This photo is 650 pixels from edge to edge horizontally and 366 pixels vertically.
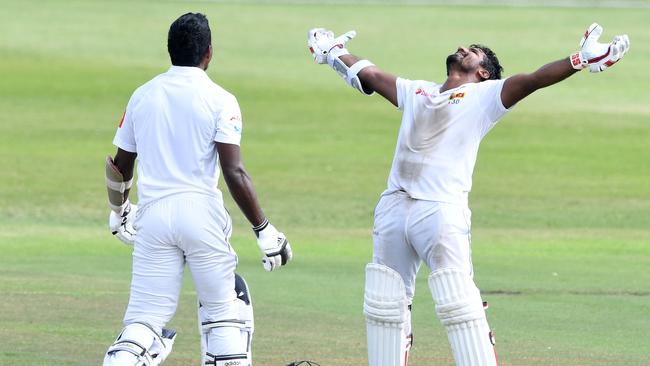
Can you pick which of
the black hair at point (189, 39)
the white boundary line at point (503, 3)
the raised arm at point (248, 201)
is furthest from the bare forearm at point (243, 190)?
the white boundary line at point (503, 3)

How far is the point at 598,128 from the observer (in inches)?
1056

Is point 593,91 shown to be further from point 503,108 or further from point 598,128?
point 503,108

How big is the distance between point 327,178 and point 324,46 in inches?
519

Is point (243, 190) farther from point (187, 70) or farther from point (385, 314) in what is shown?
point (385, 314)

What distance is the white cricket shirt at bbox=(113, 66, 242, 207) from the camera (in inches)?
280

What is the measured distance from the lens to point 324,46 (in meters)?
8.22

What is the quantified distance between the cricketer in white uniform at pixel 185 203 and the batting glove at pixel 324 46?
1.08 m

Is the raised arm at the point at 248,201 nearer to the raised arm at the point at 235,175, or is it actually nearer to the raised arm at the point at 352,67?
the raised arm at the point at 235,175

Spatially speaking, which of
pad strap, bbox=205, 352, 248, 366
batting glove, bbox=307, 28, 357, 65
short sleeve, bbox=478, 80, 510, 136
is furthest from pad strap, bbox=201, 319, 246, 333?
batting glove, bbox=307, 28, 357, 65

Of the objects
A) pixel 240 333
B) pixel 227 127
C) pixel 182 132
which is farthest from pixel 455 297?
pixel 182 132

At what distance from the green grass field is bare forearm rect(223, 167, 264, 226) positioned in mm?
2067

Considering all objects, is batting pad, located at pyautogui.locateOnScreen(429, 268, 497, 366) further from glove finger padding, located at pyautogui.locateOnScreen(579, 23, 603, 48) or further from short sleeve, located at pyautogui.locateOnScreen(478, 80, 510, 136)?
glove finger padding, located at pyautogui.locateOnScreen(579, 23, 603, 48)

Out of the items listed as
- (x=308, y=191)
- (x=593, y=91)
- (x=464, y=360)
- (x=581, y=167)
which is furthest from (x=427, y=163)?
(x=593, y=91)

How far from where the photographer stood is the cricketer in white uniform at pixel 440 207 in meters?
7.38
